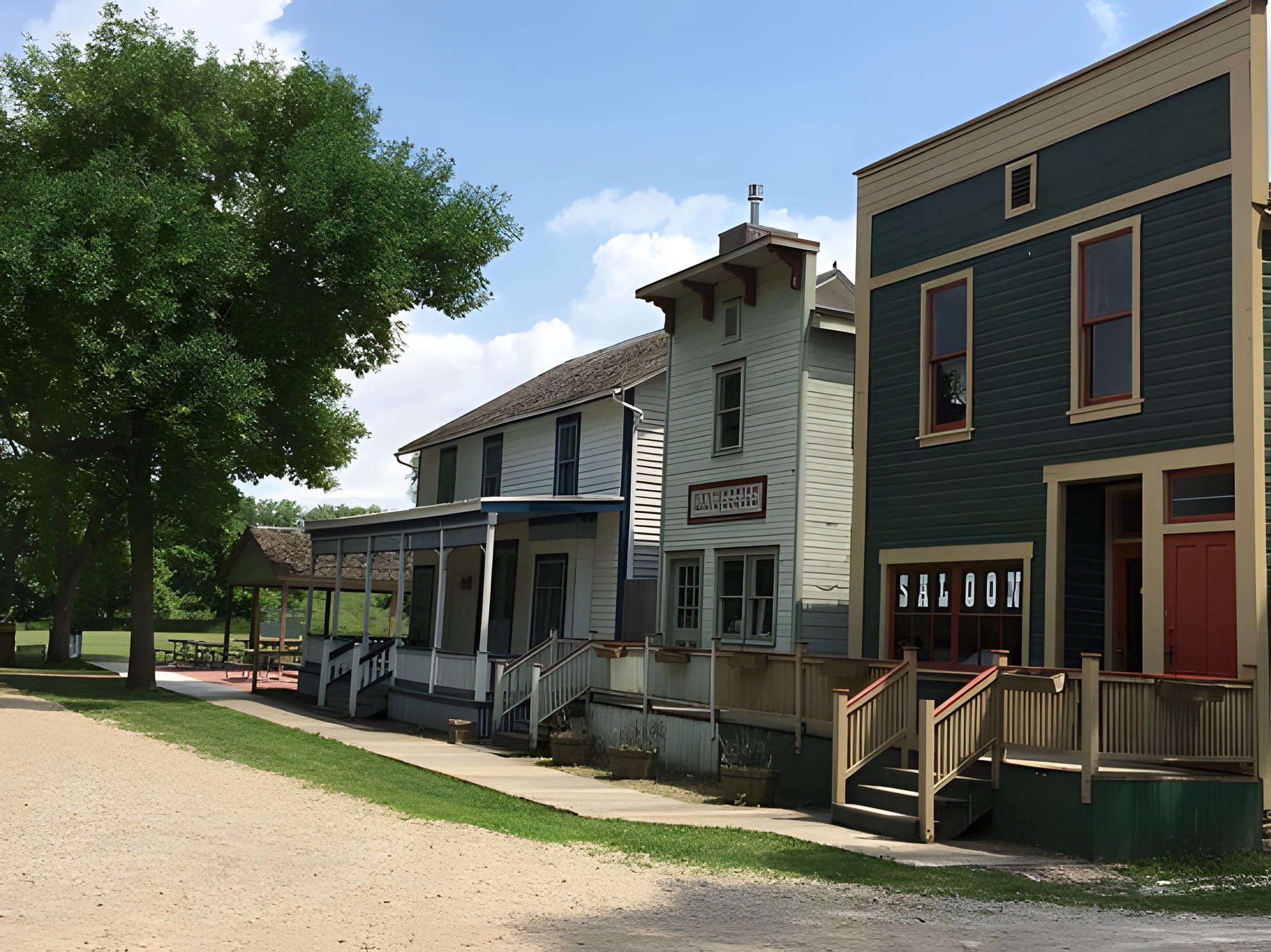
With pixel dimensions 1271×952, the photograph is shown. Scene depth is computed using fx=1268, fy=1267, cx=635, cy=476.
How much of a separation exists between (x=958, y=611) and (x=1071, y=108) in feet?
21.2

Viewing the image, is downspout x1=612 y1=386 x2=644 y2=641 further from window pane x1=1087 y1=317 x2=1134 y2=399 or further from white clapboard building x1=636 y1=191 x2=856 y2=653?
window pane x1=1087 y1=317 x2=1134 y2=399

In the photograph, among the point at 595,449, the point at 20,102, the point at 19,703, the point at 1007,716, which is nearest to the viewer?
the point at 1007,716

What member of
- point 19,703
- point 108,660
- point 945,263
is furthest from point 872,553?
point 108,660

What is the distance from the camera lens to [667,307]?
24.0 metres

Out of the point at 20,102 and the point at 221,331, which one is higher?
the point at 20,102

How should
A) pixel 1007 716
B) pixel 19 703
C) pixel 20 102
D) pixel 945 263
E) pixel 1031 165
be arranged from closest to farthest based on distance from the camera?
pixel 1007 716 → pixel 1031 165 → pixel 945 263 → pixel 19 703 → pixel 20 102

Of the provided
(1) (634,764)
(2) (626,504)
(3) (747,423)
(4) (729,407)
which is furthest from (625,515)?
(1) (634,764)

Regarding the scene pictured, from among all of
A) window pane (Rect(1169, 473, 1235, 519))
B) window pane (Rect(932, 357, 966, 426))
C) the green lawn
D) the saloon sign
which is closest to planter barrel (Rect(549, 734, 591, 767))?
the green lawn

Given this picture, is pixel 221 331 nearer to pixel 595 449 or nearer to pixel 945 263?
pixel 595 449

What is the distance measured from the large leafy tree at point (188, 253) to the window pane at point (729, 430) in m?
8.94

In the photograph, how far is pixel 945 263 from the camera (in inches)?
679

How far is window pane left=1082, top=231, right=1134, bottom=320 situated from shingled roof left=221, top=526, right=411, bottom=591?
26142 millimetres

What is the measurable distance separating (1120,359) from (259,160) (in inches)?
863

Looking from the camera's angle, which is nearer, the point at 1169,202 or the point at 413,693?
the point at 1169,202
